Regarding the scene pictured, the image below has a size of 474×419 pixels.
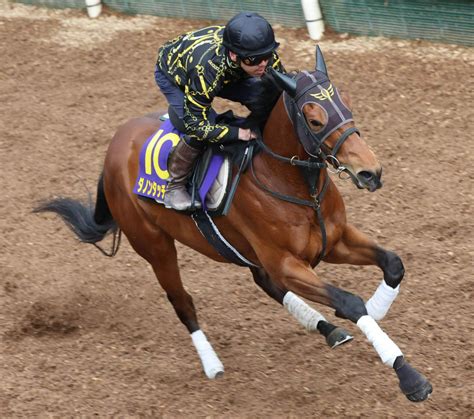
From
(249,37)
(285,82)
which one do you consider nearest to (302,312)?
(285,82)

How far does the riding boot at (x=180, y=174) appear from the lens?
18.7ft

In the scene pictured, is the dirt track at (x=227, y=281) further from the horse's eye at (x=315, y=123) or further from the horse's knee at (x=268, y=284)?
the horse's eye at (x=315, y=123)

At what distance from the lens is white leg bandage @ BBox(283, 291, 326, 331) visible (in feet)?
18.8

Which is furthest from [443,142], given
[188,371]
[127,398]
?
[127,398]

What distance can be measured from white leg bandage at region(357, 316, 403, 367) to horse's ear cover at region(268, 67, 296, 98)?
1279 millimetres

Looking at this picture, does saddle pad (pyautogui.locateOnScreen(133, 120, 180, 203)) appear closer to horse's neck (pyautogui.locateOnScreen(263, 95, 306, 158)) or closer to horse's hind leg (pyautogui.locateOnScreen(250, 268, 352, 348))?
horse's neck (pyautogui.locateOnScreen(263, 95, 306, 158))

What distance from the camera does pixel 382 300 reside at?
550 centimetres

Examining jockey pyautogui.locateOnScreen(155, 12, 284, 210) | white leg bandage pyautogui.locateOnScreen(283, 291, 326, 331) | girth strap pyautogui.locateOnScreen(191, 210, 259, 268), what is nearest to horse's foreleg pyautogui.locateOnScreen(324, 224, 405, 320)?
white leg bandage pyautogui.locateOnScreen(283, 291, 326, 331)

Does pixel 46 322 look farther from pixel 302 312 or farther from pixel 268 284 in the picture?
pixel 302 312

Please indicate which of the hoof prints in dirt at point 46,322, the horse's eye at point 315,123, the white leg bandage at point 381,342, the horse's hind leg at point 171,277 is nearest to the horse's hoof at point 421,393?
the white leg bandage at point 381,342

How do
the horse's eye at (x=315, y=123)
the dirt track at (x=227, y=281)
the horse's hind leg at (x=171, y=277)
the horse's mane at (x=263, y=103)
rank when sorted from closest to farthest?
the horse's eye at (x=315, y=123) < the horse's mane at (x=263, y=103) < the dirt track at (x=227, y=281) < the horse's hind leg at (x=171, y=277)

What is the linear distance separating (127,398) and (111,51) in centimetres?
608

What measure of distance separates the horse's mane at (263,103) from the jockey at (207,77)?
0.04 m

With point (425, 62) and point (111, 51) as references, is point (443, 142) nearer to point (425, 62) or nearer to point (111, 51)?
point (425, 62)
